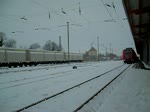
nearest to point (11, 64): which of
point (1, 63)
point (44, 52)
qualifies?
point (1, 63)

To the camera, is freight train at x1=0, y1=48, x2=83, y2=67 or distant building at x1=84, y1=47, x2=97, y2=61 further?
distant building at x1=84, y1=47, x2=97, y2=61

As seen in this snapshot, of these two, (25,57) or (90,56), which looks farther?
(90,56)

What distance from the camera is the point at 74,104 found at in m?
7.36

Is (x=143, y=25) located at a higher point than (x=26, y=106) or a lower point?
higher

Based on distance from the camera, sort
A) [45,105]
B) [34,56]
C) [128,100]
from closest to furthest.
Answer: [45,105] → [128,100] → [34,56]

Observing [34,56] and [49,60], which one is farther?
[49,60]

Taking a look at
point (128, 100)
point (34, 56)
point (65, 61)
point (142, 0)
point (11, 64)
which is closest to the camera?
point (128, 100)

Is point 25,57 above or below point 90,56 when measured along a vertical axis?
below

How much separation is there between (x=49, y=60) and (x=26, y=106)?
41749 millimetres

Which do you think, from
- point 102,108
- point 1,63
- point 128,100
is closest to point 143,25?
point 128,100

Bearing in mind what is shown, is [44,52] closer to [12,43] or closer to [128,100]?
[128,100]

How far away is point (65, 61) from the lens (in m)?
59.3

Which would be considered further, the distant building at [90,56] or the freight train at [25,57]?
the distant building at [90,56]

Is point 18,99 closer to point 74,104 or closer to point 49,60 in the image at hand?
point 74,104
